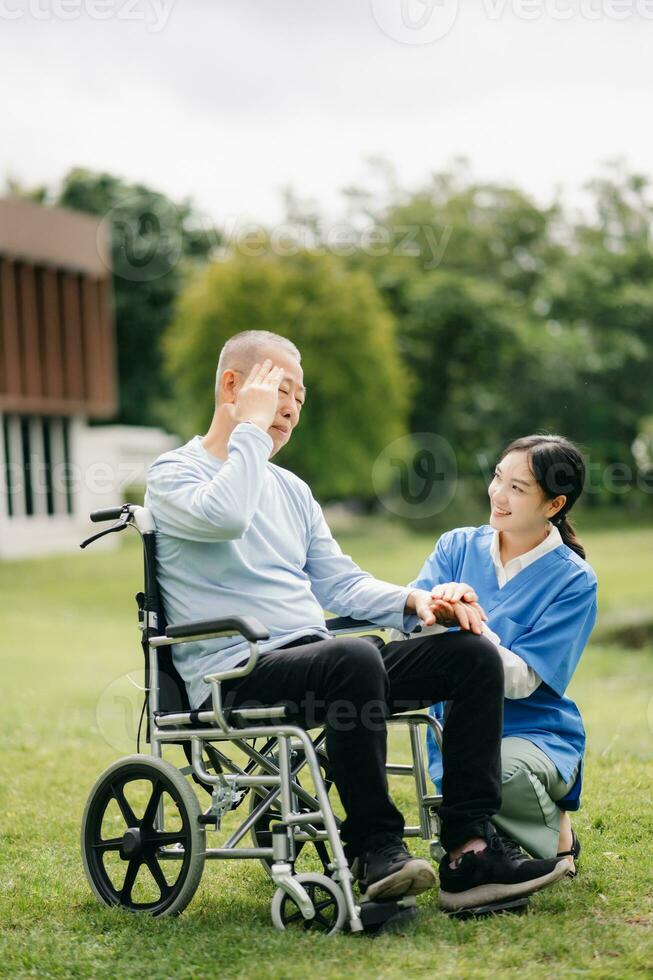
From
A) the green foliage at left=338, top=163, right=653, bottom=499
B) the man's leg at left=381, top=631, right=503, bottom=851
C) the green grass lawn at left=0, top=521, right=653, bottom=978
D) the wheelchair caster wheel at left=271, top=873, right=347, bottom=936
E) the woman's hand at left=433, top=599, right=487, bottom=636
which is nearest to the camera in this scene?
the green grass lawn at left=0, top=521, right=653, bottom=978

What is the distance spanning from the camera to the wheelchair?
3125 millimetres

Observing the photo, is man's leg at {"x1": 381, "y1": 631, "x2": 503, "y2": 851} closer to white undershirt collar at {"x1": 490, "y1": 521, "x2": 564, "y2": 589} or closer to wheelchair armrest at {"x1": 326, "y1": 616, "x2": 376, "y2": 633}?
wheelchair armrest at {"x1": 326, "y1": 616, "x2": 376, "y2": 633}

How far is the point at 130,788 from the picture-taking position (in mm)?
5316

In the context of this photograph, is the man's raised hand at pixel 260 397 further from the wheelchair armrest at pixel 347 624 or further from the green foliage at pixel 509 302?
the green foliage at pixel 509 302

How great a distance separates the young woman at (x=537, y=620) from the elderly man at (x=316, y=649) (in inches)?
9.9

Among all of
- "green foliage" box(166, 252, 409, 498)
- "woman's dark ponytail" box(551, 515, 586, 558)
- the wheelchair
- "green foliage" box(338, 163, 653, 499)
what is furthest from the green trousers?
"green foliage" box(166, 252, 409, 498)

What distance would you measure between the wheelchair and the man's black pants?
2.3 inches

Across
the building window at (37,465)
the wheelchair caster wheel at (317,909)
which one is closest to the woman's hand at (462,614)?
the wheelchair caster wheel at (317,909)

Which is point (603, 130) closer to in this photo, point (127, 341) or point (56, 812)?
point (127, 341)

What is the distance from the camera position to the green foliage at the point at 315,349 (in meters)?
32.2

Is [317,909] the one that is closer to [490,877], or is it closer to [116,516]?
[490,877]

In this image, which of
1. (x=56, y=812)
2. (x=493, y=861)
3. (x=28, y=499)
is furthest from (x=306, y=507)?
(x=28, y=499)

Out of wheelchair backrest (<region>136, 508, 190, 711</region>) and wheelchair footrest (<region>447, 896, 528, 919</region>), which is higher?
wheelchair backrest (<region>136, 508, 190, 711</region>)

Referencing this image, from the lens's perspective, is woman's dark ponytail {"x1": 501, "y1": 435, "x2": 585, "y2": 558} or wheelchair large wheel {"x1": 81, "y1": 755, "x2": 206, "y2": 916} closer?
wheelchair large wheel {"x1": 81, "y1": 755, "x2": 206, "y2": 916}
